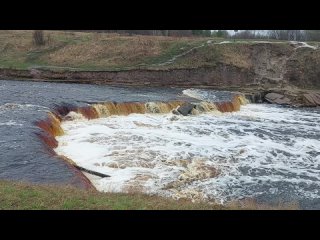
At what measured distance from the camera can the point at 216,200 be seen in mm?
13133

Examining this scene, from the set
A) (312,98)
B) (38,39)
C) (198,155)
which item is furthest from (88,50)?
(198,155)

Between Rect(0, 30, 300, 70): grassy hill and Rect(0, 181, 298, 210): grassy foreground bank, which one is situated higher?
Rect(0, 30, 300, 70): grassy hill

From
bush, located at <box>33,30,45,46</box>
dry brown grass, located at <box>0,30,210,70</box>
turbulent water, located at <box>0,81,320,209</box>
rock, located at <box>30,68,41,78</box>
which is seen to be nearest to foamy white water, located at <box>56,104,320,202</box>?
turbulent water, located at <box>0,81,320,209</box>

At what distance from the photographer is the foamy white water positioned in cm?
1420

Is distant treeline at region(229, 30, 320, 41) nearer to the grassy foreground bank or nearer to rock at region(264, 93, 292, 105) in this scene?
rock at region(264, 93, 292, 105)

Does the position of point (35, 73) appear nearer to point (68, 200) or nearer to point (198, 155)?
point (198, 155)

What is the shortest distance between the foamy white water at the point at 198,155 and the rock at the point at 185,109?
1184 mm

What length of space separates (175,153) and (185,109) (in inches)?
437

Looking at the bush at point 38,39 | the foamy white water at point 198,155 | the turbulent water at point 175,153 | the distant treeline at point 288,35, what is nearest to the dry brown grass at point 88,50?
the bush at point 38,39

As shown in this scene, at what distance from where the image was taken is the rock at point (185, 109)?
28455 millimetres

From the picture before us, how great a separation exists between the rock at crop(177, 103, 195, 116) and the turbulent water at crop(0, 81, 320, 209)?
0.85 metres

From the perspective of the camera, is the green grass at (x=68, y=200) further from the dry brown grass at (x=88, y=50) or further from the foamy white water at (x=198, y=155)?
the dry brown grass at (x=88, y=50)

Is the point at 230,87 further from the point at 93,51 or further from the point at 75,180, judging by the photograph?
the point at 75,180
